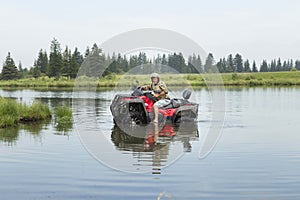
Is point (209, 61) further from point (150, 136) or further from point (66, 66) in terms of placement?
point (66, 66)

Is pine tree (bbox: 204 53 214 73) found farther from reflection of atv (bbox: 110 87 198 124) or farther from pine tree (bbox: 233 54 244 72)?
pine tree (bbox: 233 54 244 72)

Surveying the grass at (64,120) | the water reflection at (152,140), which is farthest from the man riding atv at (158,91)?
the grass at (64,120)

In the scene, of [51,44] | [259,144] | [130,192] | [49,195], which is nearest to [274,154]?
[259,144]

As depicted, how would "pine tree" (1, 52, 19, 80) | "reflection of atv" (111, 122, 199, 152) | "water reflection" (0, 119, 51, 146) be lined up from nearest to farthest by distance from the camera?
"reflection of atv" (111, 122, 199, 152) → "water reflection" (0, 119, 51, 146) → "pine tree" (1, 52, 19, 80)

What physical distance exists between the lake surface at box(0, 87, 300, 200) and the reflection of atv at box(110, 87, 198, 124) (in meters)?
0.91

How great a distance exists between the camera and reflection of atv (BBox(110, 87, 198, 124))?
611 inches

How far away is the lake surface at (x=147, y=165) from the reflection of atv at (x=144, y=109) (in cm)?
91

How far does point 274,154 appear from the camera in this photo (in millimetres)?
→ 11148

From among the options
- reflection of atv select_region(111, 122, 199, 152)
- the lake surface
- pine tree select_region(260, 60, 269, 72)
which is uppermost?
pine tree select_region(260, 60, 269, 72)

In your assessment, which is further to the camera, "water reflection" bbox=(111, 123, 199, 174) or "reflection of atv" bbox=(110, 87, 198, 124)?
"reflection of atv" bbox=(110, 87, 198, 124)

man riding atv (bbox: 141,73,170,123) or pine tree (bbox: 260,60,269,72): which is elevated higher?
pine tree (bbox: 260,60,269,72)

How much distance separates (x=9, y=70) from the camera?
304 feet

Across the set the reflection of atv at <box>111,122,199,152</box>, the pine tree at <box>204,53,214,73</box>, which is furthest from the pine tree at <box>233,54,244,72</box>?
the reflection of atv at <box>111,122,199,152</box>

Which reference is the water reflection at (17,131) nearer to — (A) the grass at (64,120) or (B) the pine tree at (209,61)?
(A) the grass at (64,120)
